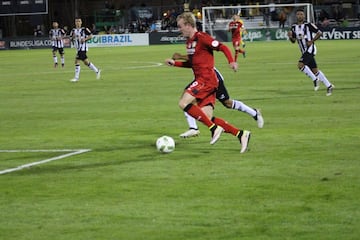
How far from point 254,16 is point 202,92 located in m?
53.8

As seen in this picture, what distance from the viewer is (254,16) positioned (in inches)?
2677

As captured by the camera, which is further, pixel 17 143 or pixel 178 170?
pixel 17 143

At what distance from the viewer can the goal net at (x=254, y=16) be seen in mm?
66438

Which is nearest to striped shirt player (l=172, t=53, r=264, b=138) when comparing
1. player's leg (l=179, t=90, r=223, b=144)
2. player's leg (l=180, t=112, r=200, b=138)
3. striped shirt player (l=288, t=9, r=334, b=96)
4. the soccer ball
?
player's leg (l=180, t=112, r=200, b=138)

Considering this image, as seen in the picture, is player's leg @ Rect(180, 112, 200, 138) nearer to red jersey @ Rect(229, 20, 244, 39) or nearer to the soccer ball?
the soccer ball

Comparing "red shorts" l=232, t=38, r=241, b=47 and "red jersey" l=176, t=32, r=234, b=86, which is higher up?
"red jersey" l=176, t=32, r=234, b=86

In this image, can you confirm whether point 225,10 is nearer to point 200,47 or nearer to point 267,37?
point 267,37

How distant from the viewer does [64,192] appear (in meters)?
11.3

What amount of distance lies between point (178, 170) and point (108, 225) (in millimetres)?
3532

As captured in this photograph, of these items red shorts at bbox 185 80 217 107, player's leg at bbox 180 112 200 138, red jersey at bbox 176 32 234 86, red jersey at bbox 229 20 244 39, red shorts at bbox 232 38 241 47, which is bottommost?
red shorts at bbox 232 38 241 47

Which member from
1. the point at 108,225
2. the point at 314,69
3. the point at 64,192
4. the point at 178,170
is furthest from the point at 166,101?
the point at 108,225

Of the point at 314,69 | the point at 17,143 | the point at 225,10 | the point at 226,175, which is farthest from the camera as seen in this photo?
the point at 225,10

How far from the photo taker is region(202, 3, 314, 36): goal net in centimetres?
6644

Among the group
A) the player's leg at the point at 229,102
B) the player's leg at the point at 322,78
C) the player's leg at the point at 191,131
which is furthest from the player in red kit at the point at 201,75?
the player's leg at the point at 322,78
